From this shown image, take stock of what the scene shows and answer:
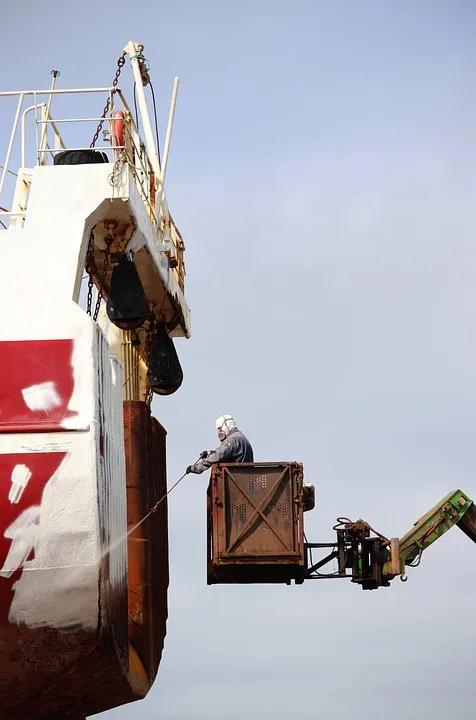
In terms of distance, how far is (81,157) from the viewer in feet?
72.3

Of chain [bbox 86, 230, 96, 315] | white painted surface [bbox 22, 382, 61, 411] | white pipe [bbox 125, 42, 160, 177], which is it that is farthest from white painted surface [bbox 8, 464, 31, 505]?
white pipe [bbox 125, 42, 160, 177]

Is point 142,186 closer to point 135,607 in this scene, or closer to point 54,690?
point 135,607

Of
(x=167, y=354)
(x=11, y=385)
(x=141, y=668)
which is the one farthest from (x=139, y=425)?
(x=11, y=385)

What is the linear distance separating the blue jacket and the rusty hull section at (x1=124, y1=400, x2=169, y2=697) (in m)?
1.34

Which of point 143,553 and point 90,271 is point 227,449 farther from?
point 90,271

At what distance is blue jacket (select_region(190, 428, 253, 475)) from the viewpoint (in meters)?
24.0

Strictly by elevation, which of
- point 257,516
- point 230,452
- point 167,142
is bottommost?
point 257,516

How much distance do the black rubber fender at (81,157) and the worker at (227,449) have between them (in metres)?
5.22

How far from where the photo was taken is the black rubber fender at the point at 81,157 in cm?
2200

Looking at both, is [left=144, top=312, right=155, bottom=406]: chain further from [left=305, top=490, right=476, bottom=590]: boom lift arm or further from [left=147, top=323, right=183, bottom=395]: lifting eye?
[left=305, top=490, right=476, bottom=590]: boom lift arm

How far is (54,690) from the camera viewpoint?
808 inches

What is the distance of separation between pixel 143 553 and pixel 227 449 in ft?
7.44

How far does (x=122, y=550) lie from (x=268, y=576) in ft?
12.5

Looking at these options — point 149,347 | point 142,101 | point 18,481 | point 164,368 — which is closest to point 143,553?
point 164,368
